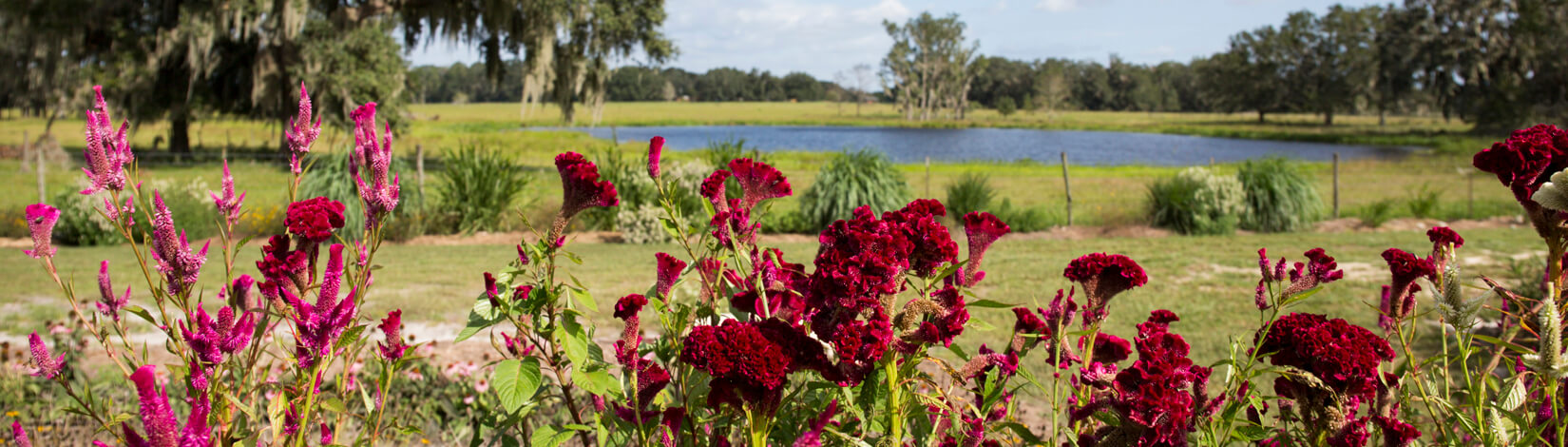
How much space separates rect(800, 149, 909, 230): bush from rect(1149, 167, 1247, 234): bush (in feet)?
9.93

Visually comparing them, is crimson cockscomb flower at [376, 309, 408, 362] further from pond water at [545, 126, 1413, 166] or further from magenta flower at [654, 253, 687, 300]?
pond water at [545, 126, 1413, 166]

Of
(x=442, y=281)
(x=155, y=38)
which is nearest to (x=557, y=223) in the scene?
(x=442, y=281)

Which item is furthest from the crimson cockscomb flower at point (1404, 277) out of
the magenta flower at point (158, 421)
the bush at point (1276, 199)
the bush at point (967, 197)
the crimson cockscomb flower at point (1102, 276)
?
the bush at point (1276, 199)

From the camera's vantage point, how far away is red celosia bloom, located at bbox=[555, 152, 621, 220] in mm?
1058

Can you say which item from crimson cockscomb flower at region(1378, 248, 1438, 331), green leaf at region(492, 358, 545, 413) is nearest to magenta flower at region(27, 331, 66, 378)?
green leaf at region(492, 358, 545, 413)

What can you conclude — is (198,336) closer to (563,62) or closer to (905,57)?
(563,62)

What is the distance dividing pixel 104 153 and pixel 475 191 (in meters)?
9.21

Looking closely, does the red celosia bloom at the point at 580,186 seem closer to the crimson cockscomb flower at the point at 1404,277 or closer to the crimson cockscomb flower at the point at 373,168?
the crimson cockscomb flower at the point at 373,168

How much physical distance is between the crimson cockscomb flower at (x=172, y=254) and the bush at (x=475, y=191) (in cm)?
908

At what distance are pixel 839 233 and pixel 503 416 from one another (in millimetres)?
672

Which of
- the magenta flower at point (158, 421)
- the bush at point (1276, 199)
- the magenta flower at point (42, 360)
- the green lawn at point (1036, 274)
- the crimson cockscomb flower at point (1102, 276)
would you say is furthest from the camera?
the bush at point (1276, 199)

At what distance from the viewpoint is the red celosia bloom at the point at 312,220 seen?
2.97 feet

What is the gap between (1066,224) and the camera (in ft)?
35.2

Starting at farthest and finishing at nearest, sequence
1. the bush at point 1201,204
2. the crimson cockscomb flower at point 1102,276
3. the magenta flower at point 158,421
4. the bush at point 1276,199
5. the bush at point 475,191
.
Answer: the bush at point 1276,199, the bush at point 1201,204, the bush at point 475,191, the crimson cockscomb flower at point 1102,276, the magenta flower at point 158,421
